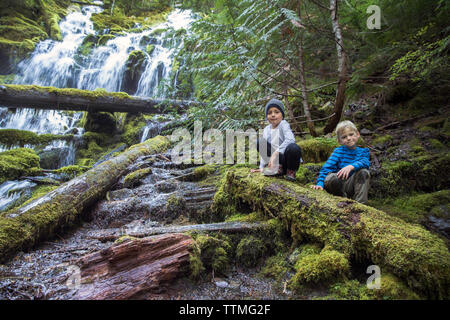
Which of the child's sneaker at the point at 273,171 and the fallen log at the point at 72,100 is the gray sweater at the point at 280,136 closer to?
the child's sneaker at the point at 273,171

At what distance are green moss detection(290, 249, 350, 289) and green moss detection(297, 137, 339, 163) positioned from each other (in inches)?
114

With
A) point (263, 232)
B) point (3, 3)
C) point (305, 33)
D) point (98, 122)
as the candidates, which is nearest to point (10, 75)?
point (3, 3)

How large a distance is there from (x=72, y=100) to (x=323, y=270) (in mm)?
12525

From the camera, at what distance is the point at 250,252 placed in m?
2.58

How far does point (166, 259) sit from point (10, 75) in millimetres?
21967

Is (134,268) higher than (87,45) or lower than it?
lower

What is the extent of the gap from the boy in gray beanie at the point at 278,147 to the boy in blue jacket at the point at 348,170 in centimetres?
47

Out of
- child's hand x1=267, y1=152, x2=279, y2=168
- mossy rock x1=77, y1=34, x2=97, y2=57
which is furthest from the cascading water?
child's hand x1=267, y1=152, x2=279, y2=168

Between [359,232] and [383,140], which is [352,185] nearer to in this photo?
[359,232]

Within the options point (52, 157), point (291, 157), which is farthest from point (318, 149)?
point (52, 157)

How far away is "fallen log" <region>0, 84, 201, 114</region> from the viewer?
948 centimetres

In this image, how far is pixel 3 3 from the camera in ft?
62.5

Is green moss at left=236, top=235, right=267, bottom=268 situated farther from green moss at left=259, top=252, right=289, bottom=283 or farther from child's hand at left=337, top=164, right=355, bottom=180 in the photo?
child's hand at left=337, top=164, right=355, bottom=180

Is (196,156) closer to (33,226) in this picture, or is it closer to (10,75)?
(33,226)
